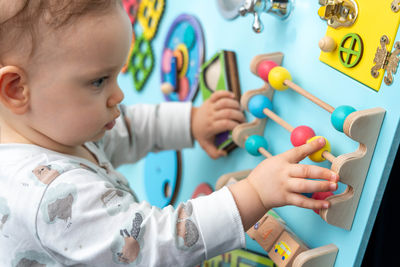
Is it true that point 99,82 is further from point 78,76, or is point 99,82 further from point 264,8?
point 264,8

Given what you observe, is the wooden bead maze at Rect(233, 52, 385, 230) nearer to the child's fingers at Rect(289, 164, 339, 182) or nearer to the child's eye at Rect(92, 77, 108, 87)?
the child's fingers at Rect(289, 164, 339, 182)

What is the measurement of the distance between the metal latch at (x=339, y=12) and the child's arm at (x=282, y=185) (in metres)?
0.14

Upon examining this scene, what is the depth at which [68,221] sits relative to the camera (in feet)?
1.63

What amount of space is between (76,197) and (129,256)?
0.10 metres

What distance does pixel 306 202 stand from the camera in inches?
18.3

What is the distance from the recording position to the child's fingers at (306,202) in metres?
0.45

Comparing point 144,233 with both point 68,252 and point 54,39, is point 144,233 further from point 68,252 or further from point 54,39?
point 54,39

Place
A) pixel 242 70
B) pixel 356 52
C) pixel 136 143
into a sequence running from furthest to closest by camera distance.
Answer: pixel 136 143 → pixel 242 70 → pixel 356 52

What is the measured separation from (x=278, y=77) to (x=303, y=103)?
50 mm

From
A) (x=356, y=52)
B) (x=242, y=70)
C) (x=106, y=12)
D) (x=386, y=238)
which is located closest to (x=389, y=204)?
(x=386, y=238)

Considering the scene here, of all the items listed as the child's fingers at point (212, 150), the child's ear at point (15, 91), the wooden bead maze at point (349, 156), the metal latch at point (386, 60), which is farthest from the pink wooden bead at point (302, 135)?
the child's ear at point (15, 91)

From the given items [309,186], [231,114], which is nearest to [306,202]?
[309,186]

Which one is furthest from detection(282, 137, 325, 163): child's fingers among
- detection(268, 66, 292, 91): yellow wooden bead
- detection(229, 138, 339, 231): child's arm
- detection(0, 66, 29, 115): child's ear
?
detection(0, 66, 29, 115): child's ear

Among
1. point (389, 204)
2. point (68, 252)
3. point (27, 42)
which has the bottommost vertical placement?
point (68, 252)
